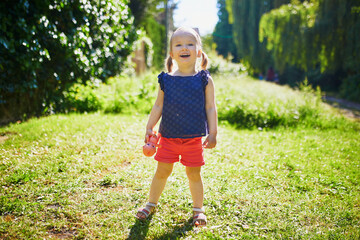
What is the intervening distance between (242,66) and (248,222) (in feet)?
36.4

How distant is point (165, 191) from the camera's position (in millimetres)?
2771

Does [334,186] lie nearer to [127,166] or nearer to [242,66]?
[127,166]

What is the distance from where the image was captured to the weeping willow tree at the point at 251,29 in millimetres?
16987

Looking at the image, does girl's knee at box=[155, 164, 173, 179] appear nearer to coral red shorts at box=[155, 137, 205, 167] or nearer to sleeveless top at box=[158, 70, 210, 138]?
coral red shorts at box=[155, 137, 205, 167]

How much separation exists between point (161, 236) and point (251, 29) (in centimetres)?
1707

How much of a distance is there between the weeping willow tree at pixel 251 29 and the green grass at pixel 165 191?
13214 mm

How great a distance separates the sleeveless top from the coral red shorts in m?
0.07

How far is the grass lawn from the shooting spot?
2.22m

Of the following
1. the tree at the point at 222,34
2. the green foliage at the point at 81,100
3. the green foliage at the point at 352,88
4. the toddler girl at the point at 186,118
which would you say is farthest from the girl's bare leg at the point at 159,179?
the tree at the point at 222,34

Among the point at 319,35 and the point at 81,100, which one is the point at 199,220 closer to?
the point at 81,100

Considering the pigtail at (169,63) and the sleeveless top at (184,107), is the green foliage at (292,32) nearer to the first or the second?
the pigtail at (169,63)

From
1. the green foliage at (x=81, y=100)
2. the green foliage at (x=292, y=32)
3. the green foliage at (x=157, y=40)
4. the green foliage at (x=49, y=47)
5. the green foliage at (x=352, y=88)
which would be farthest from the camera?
the green foliage at (x=157, y=40)

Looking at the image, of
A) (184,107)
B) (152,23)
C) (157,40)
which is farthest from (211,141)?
(157,40)

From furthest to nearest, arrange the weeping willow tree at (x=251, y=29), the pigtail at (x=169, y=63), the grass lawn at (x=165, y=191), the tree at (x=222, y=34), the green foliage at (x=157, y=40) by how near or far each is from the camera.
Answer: the tree at (x=222, y=34)
the weeping willow tree at (x=251, y=29)
the green foliage at (x=157, y=40)
the pigtail at (x=169, y=63)
the grass lawn at (x=165, y=191)
